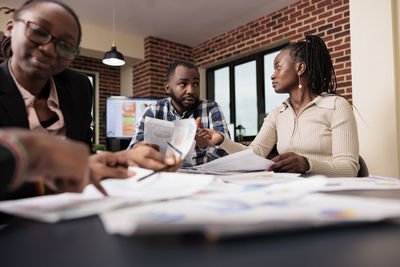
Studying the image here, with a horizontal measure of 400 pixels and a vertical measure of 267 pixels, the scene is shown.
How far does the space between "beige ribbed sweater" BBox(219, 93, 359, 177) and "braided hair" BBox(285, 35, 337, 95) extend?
0.39 feet

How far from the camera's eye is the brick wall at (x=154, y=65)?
496 cm

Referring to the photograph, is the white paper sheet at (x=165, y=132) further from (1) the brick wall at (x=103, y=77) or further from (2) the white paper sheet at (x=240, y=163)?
(1) the brick wall at (x=103, y=77)

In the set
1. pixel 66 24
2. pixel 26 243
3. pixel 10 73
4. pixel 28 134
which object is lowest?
pixel 26 243

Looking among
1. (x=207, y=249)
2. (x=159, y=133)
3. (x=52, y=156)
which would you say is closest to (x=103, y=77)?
(x=159, y=133)

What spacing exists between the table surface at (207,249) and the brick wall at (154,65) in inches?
187

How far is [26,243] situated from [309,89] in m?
1.53

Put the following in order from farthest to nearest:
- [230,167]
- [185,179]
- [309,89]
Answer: [309,89], [230,167], [185,179]

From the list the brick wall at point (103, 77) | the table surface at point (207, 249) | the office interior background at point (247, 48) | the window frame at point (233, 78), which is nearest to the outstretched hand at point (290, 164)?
the table surface at point (207, 249)

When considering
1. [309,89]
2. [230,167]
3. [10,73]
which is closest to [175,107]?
[309,89]

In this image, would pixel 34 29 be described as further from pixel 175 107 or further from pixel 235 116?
pixel 235 116

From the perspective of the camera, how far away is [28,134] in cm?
32

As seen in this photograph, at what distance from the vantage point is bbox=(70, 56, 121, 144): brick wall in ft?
18.0

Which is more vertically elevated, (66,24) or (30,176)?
(66,24)

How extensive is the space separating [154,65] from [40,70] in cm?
427
